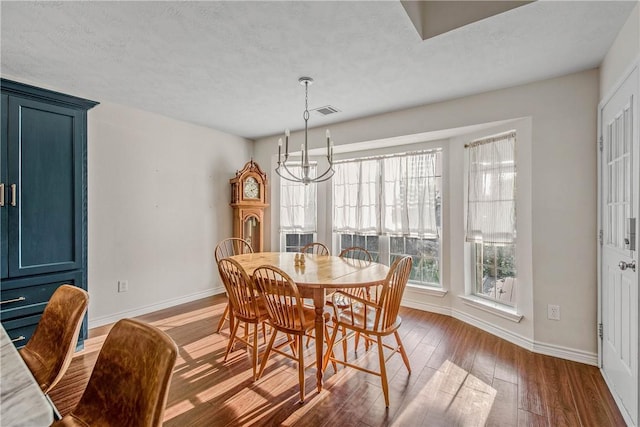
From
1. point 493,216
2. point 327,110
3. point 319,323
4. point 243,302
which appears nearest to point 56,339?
point 243,302

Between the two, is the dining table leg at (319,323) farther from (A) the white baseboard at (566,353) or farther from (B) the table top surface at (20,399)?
(A) the white baseboard at (566,353)

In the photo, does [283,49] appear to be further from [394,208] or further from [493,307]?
[493,307]

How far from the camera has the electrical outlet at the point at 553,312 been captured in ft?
8.61

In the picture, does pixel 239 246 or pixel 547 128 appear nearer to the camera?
pixel 547 128

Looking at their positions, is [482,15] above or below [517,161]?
above

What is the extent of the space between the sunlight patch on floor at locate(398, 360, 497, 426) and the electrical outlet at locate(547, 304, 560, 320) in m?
0.98

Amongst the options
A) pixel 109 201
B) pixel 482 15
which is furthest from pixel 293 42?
pixel 109 201

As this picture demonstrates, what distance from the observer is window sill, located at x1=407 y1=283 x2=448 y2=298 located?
12.0 feet

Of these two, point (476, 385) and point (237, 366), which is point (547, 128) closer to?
point (476, 385)

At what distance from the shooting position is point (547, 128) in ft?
8.75

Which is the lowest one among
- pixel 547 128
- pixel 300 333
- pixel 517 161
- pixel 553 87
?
pixel 300 333

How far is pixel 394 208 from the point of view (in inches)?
157

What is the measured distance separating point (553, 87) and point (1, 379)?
3678 millimetres

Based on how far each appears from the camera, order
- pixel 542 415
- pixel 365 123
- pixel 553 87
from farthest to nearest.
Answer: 1. pixel 365 123
2. pixel 553 87
3. pixel 542 415
